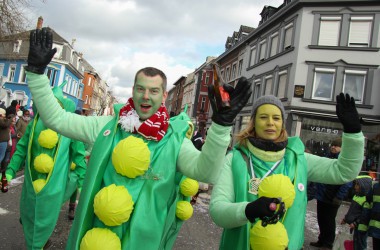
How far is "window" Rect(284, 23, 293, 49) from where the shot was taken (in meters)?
19.3

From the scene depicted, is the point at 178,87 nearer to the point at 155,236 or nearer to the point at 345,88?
the point at 345,88

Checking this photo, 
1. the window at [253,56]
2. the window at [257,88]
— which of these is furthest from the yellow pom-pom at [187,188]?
the window at [253,56]

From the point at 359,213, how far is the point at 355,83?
1429 centimetres

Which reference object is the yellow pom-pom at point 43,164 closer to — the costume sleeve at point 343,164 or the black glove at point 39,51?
the black glove at point 39,51

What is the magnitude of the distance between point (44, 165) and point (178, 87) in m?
57.2

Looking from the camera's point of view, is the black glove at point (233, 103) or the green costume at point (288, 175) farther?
the green costume at point (288, 175)

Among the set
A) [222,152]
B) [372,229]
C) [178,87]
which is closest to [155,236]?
[222,152]

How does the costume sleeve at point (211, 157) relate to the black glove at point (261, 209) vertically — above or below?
above

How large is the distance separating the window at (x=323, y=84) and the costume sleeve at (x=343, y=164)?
16445 millimetres

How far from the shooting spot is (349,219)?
15.6 feet

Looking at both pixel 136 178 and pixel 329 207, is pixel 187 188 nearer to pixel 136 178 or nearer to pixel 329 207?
pixel 136 178

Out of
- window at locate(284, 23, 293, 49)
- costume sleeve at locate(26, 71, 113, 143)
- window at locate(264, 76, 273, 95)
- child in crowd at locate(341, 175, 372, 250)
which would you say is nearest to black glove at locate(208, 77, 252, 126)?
costume sleeve at locate(26, 71, 113, 143)

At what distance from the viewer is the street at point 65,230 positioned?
443 centimetres

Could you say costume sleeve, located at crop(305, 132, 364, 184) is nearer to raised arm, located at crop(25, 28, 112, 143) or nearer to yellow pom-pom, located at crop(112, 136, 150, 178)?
yellow pom-pom, located at crop(112, 136, 150, 178)
